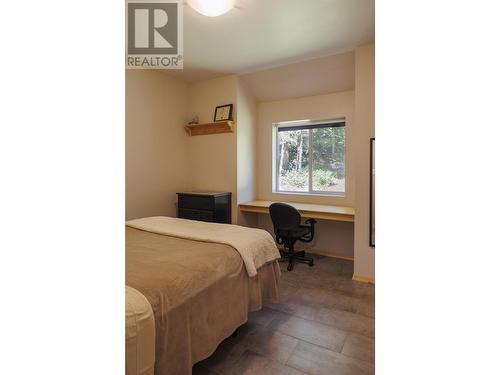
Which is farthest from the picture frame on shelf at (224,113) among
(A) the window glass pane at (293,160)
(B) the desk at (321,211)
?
(B) the desk at (321,211)

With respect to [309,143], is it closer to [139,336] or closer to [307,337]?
[307,337]

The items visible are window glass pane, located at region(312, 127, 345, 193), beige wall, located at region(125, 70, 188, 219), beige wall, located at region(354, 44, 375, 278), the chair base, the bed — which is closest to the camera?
the bed

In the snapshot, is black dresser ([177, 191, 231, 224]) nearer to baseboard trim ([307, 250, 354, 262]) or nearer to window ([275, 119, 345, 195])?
window ([275, 119, 345, 195])

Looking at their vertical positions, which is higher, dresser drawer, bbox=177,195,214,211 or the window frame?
the window frame

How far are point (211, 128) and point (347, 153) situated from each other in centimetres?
208

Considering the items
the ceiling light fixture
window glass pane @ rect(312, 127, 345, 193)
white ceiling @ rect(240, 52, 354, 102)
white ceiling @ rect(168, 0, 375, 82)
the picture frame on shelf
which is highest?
white ceiling @ rect(168, 0, 375, 82)

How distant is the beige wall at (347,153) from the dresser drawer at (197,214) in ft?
3.58

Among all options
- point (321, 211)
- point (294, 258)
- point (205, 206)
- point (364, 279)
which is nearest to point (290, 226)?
point (321, 211)

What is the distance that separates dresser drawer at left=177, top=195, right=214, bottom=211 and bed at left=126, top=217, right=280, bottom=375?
128 centimetres

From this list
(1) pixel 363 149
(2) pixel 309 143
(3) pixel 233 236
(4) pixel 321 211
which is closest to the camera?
(3) pixel 233 236

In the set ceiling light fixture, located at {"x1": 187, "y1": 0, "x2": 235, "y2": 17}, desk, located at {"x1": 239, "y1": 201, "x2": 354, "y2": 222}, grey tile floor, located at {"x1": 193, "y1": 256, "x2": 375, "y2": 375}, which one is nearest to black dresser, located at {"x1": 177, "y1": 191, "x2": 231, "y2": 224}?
desk, located at {"x1": 239, "y1": 201, "x2": 354, "y2": 222}

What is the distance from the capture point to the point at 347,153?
12.3ft

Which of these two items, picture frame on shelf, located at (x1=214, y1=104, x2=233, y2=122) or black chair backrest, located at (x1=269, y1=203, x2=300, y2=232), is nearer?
black chair backrest, located at (x1=269, y1=203, x2=300, y2=232)

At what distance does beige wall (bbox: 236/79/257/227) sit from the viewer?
12.9 feet
